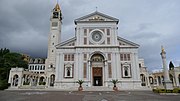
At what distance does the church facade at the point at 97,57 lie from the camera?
115ft

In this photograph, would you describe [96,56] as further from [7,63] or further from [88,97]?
[7,63]

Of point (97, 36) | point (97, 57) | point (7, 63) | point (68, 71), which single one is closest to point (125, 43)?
point (97, 36)

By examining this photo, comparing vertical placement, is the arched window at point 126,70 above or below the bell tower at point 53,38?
below

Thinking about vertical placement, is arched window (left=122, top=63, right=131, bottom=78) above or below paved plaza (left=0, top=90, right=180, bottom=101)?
above

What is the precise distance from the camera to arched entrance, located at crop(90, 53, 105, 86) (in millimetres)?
36469

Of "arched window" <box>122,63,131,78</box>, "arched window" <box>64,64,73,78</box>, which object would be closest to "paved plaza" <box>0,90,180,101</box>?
"arched window" <box>122,63,131,78</box>

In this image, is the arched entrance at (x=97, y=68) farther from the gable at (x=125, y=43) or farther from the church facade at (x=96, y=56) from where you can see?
the gable at (x=125, y=43)

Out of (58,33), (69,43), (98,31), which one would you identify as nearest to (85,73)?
(69,43)

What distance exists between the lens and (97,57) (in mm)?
37250

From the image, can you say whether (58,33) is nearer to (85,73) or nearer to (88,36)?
(88,36)

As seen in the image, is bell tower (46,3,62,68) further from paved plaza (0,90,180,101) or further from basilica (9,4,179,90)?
paved plaza (0,90,180,101)

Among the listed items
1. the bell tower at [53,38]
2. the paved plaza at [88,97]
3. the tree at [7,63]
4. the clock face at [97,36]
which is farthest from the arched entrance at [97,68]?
the tree at [7,63]

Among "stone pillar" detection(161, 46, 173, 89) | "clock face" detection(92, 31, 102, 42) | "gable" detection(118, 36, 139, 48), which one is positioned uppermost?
"clock face" detection(92, 31, 102, 42)

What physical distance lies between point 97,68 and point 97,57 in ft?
8.95
